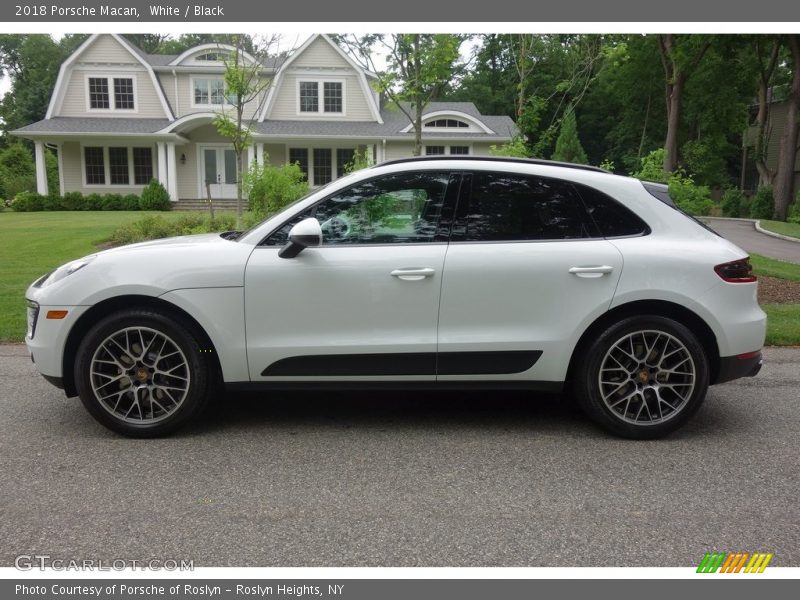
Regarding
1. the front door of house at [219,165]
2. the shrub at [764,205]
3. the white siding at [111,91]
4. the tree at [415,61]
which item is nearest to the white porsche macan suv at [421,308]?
the tree at [415,61]

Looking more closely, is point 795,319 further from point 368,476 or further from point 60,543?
point 60,543

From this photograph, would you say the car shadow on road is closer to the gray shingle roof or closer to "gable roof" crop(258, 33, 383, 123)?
"gable roof" crop(258, 33, 383, 123)

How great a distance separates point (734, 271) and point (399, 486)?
2551 millimetres

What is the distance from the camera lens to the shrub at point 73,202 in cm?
2694

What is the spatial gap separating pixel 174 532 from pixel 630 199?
3381 mm

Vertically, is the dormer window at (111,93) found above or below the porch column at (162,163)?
above

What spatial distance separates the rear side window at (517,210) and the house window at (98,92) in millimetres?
30402

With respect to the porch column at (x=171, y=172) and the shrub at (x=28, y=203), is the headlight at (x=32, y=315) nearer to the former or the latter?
the porch column at (x=171, y=172)

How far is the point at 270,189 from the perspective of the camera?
13141 mm

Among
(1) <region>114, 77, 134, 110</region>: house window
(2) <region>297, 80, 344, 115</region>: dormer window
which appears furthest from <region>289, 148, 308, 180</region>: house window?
(1) <region>114, 77, 134, 110</region>: house window

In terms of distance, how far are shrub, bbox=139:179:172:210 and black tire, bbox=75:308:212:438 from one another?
24.4 m

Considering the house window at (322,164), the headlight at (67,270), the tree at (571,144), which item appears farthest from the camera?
the tree at (571,144)

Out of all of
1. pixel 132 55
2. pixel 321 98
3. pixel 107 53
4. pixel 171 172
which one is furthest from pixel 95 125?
pixel 321 98
